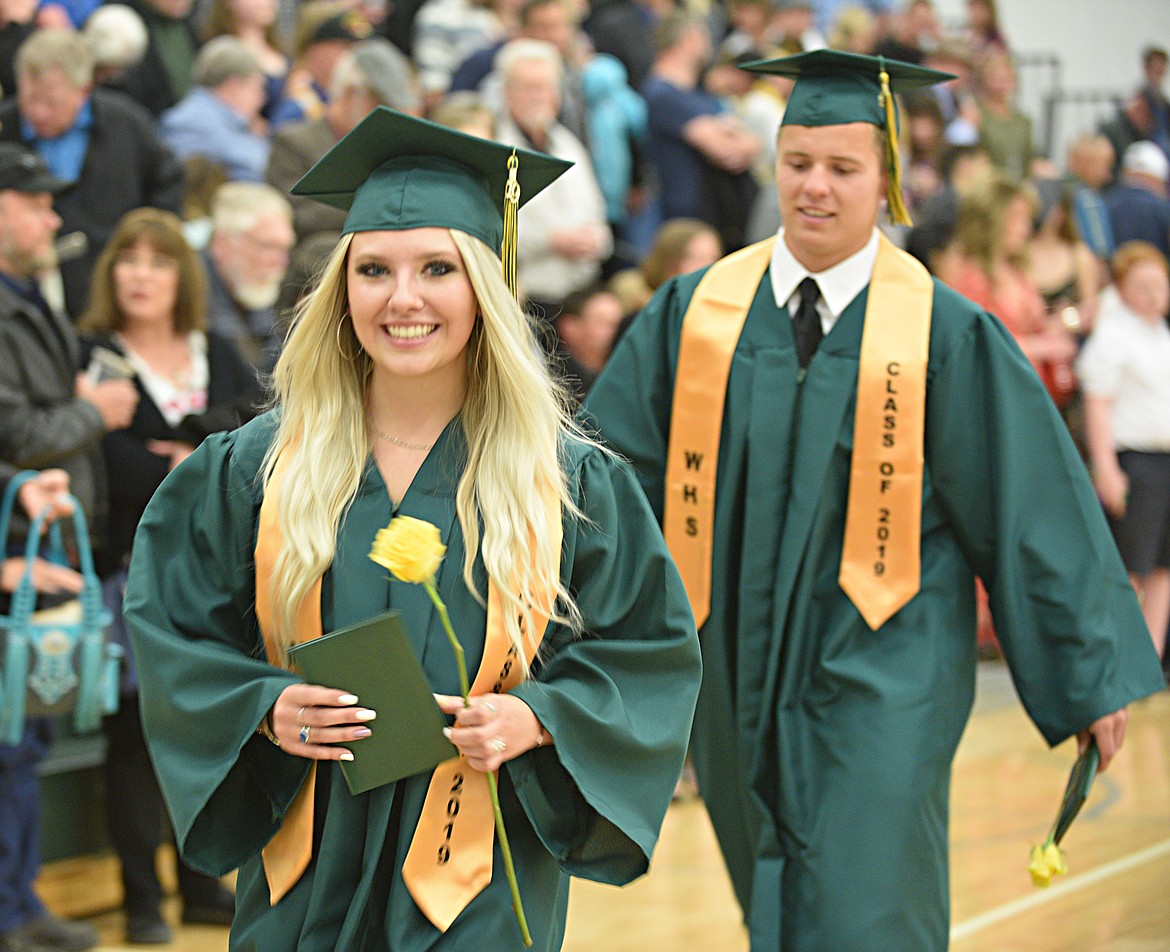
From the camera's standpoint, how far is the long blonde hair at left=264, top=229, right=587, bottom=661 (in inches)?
→ 98.8

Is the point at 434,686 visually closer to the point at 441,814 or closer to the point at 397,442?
the point at 441,814

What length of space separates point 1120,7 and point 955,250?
37.5 ft

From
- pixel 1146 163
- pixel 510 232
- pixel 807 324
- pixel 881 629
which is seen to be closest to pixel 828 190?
pixel 807 324

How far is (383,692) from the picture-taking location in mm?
2348

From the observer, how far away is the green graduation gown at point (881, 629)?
352 centimetres

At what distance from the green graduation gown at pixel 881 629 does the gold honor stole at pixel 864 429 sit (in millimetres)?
39

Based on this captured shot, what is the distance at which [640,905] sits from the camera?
17.8ft

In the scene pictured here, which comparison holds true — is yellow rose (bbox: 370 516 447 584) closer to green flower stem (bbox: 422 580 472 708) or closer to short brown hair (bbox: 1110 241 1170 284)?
green flower stem (bbox: 422 580 472 708)

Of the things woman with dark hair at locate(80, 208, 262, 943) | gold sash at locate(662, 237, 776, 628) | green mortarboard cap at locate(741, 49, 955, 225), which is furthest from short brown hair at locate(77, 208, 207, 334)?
green mortarboard cap at locate(741, 49, 955, 225)

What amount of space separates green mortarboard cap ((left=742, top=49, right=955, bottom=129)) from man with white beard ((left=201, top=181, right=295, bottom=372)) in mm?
2350

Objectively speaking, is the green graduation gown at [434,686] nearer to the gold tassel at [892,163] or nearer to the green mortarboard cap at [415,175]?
the green mortarboard cap at [415,175]

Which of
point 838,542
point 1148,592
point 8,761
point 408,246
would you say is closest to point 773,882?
point 838,542

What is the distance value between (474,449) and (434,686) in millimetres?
369

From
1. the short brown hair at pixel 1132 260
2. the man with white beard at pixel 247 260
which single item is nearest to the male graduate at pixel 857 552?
the man with white beard at pixel 247 260
